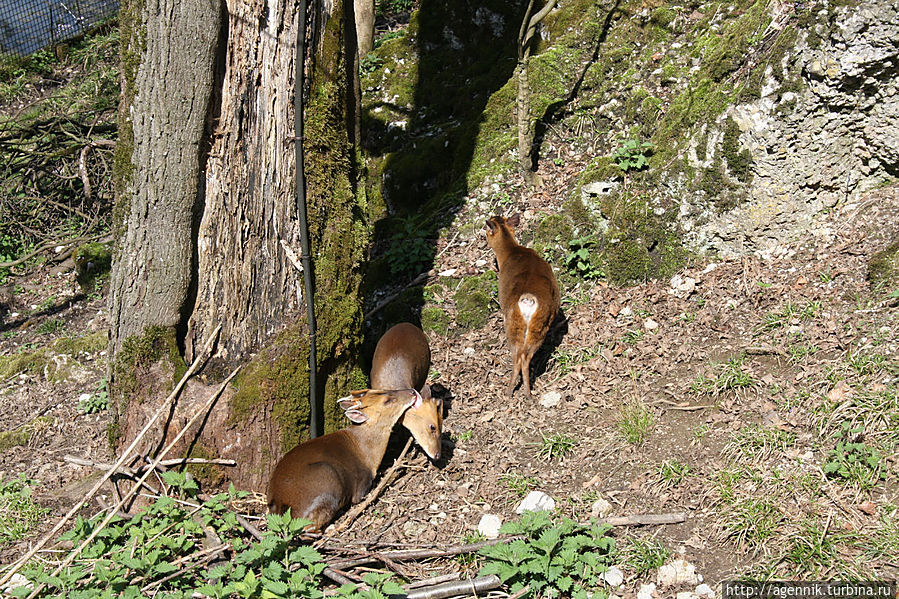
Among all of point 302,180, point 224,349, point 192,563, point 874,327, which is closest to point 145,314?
point 224,349

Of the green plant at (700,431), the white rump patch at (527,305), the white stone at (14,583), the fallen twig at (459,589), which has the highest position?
the white rump patch at (527,305)

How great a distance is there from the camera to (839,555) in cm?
375

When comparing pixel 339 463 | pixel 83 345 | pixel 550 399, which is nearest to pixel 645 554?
pixel 550 399

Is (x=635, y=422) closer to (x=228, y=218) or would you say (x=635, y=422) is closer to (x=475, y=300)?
(x=475, y=300)

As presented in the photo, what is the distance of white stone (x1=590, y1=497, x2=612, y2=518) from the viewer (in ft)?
14.6

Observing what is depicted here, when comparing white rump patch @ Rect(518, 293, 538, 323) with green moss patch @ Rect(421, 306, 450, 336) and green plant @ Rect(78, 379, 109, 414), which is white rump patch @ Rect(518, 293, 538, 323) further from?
green plant @ Rect(78, 379, 109, 414)

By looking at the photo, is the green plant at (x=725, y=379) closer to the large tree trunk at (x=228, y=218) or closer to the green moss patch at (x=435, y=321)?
the green moss patch at (x=435, y=321)

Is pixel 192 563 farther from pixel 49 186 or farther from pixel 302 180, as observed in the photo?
pixel 49 186

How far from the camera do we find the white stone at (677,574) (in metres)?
3.89

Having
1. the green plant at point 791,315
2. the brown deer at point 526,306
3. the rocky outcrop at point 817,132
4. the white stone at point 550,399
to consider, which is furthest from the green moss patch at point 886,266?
the white stone at point 550,399

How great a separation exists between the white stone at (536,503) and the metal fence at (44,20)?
1278cm

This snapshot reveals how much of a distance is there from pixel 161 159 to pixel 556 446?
10.5ft

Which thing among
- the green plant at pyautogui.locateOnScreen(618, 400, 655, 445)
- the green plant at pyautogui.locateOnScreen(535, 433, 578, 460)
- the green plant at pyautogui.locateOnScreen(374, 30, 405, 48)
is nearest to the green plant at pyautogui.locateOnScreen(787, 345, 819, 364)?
the green plant at pyautogui.locateOnScreen(618, 400, 655, 445)

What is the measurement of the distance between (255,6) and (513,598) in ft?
12.5
